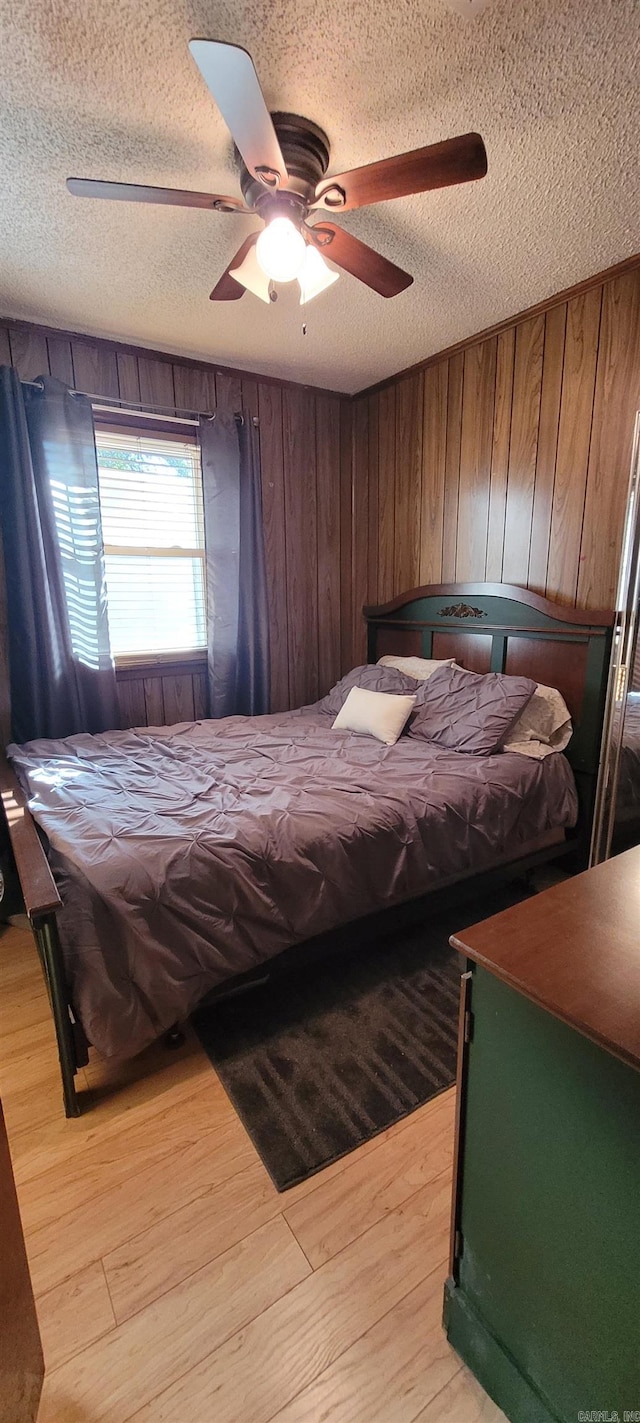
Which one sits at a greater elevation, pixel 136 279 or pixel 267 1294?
pixel 136 279

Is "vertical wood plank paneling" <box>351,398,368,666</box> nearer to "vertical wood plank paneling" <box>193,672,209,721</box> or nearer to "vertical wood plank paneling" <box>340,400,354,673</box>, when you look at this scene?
"vertical wood plank paneling" <box>340,400,354,673</box>

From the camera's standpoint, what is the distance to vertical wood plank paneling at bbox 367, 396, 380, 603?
3680 millimetres

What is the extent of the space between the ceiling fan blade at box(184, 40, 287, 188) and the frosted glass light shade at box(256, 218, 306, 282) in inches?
3.7

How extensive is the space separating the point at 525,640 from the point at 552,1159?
2344mm

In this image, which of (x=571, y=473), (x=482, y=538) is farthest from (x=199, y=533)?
(x=571, y=473)

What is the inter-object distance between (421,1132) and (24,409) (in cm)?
331

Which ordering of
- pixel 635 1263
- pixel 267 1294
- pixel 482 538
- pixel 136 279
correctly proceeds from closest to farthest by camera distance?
pixel 635 1263 < pixel 267 1294 < pixel 136 279 < pixel 482 538

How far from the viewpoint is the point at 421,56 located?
54.5 inches

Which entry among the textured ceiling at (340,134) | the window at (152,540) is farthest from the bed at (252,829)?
the textured ceiling at (340,134)

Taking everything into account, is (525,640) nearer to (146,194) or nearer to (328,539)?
(328,539)

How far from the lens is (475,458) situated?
119 inches

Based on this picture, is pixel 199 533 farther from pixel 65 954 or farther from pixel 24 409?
pixel 65 954

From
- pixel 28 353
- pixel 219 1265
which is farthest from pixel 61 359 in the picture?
pixel 219 1265

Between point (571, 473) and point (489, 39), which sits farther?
point (571, 473)
